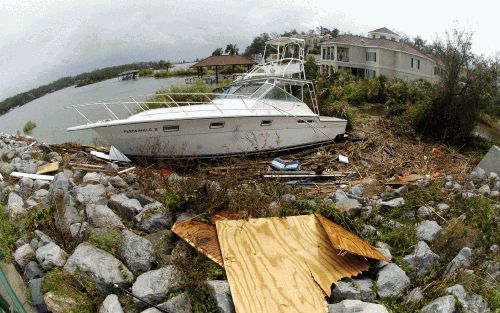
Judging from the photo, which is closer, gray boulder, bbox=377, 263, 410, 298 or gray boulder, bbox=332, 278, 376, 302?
gray boulder, bbox=332, 278, 376, 302

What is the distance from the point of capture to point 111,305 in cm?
342

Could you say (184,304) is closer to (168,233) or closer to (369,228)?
(168,233)

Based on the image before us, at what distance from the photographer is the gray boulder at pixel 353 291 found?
374 cm

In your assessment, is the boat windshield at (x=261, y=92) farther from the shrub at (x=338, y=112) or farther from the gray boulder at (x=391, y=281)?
the gray boulder at (x=391, y=281)

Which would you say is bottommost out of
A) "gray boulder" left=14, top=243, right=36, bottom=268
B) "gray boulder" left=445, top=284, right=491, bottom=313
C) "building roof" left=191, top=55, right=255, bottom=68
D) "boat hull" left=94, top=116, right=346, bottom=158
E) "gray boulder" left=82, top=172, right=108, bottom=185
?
"gray boulder" left=445, top=284, right=491, bottom=313

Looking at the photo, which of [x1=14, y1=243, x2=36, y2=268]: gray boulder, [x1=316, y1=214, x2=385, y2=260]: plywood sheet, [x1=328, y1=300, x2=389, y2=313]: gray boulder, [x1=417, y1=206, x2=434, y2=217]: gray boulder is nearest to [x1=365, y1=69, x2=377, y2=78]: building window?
[x1=417, y1=206, x2=434, y2=217]: gray boulder

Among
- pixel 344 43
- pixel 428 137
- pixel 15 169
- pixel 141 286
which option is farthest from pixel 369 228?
pixel 344 43

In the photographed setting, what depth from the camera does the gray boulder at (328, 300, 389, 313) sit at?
340cm

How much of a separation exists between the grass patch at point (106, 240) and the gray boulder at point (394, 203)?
12.9 ft

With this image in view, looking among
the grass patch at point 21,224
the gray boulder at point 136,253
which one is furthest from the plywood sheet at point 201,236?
the grass patch at point 21,224

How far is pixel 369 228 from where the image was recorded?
4.93m

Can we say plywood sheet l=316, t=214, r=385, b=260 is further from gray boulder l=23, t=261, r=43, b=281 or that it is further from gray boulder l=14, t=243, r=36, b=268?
gray boulder l=14, t=243, r=36, b=268

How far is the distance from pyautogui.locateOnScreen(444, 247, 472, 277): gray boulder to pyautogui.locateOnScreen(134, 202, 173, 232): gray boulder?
11.2 ft

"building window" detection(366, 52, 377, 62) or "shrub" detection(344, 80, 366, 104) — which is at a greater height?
"building window" detection(366, 52, 377, 62)
